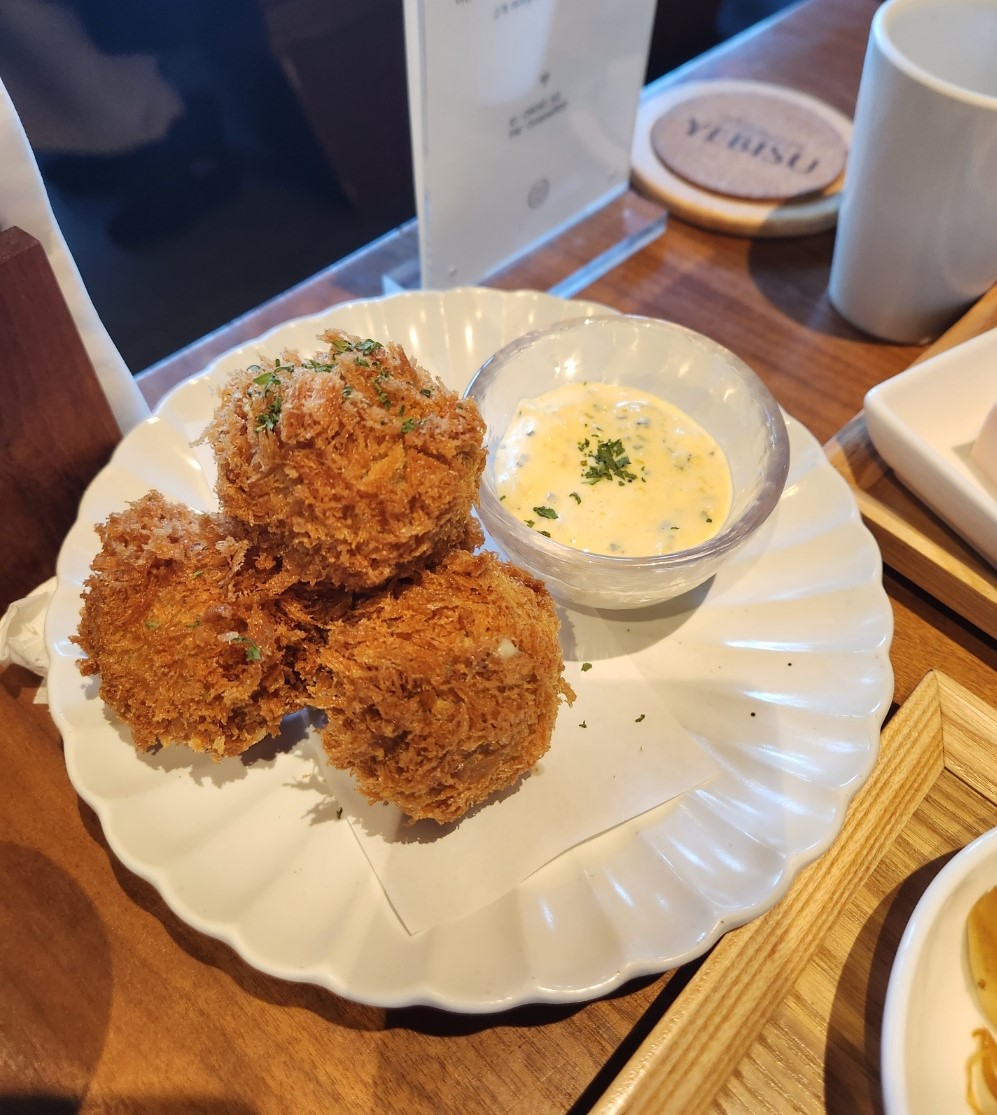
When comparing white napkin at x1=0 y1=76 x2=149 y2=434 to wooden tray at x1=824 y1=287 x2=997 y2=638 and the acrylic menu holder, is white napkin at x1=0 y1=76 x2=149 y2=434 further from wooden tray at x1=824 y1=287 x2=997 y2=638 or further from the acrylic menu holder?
wooden tray at x1=824 y1=287 x2=997 y2=638

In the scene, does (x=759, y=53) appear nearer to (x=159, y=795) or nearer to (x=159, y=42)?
(x=159, y=42)

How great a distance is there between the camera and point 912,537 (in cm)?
162

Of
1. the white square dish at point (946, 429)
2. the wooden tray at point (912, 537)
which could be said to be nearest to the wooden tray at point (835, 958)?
the wooden tray at point (912, 537)

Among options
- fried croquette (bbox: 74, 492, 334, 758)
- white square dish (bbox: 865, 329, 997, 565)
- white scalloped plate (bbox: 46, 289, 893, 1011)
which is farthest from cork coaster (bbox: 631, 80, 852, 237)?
fried croquette (bbox: 74, 492, 334, 758)

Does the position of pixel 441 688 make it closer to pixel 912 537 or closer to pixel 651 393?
pixel 651 393

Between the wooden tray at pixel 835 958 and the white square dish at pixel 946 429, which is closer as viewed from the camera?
the wooden tray at pixel 835 958

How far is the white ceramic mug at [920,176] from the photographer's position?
170cm

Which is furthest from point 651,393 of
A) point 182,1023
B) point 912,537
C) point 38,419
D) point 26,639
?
point 182,1023

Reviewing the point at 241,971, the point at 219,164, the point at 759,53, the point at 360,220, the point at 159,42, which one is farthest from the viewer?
the point at 759,53

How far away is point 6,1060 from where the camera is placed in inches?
44.1

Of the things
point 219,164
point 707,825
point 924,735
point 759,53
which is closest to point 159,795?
point 707,825

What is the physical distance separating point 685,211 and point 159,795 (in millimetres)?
2054

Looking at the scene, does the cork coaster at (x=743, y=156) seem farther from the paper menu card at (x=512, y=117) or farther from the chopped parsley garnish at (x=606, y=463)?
the chopped parsley garnish at (x=606, y=463)

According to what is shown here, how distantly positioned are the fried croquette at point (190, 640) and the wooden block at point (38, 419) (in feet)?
0.99
